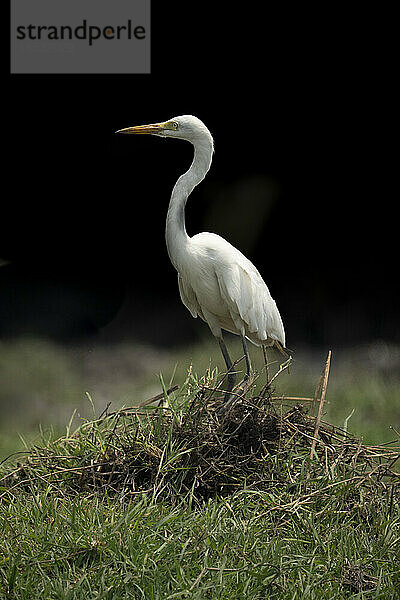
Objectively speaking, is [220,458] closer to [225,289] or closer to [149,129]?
[225,289]

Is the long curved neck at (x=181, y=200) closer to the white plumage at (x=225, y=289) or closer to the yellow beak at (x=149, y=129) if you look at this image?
the white plumage at (x=225, y=289)

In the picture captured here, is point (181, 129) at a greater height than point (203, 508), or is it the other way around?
point (181, 129)

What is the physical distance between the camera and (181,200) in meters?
2.92

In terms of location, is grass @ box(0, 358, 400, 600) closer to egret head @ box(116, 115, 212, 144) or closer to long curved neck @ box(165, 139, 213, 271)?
long curved neck @ box(165, 139, 213, 271)

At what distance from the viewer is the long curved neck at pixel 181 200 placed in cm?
291

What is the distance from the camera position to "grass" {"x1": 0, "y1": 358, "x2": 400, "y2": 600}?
193cm

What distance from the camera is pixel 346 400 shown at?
14.7 ft

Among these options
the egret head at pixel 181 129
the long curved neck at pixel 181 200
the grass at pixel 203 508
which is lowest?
the grass at pixel 203 508

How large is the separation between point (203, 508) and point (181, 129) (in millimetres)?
1452

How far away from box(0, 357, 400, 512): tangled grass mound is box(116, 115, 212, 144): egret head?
0.99 m

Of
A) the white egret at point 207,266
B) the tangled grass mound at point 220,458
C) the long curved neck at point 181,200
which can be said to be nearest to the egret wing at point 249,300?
the white egret at point 207,266

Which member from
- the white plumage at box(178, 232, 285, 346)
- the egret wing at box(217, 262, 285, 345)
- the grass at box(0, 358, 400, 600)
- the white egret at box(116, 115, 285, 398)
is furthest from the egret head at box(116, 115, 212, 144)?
the grass at box(0, 358, 400, 600)

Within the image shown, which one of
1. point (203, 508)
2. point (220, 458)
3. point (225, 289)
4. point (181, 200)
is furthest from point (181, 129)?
point (203, 508)

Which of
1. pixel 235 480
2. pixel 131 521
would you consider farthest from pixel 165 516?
pixel 235 480
